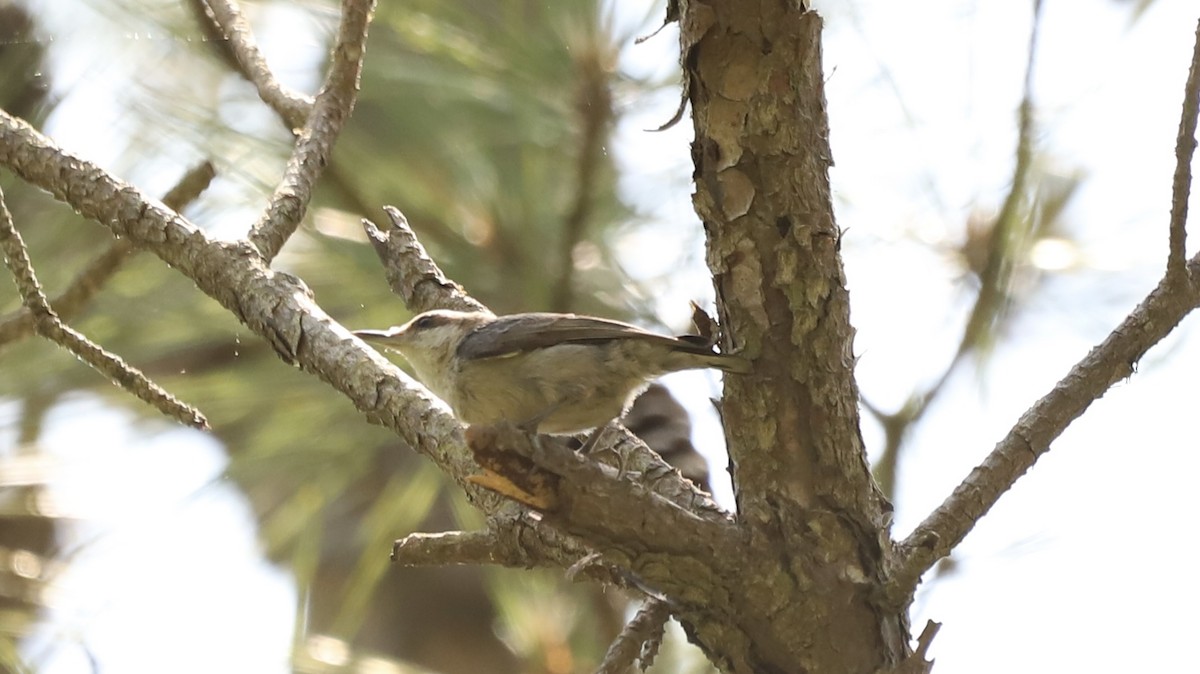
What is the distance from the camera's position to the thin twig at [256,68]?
2424 mm

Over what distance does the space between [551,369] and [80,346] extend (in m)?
0.83

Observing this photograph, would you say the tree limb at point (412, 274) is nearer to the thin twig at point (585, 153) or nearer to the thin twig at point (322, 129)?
the thin twig at point (322, 129)

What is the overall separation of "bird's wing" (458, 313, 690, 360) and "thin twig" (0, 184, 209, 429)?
0.52 metres

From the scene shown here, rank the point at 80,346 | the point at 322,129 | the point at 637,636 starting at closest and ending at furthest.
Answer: the point at 637,636 → the point at 80,346 → the point at 322,129

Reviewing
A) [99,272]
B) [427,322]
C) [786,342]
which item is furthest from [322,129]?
[786,342]

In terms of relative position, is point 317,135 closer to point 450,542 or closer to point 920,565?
point 450,542

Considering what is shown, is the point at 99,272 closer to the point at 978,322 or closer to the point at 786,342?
the point at 786,342

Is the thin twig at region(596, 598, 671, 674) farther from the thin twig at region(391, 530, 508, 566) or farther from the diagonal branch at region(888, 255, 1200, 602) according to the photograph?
the diagonal branch at region(888, 255, 1200, 602)

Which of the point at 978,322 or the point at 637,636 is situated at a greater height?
the point at 978,322

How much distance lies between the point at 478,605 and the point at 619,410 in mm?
2444

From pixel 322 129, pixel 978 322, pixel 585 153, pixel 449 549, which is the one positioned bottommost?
pixel 449 549

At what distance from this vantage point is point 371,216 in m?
3.20

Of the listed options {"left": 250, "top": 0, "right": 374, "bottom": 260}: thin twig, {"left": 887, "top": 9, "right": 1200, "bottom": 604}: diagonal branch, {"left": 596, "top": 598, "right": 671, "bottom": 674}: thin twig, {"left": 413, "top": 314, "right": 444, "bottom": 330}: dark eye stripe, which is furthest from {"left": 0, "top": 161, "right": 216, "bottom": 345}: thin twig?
{"left": 887, "top": 9, "right": 1200, "bottom": 604}: diagonal branch

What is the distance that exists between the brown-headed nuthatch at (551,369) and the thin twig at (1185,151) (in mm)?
782
